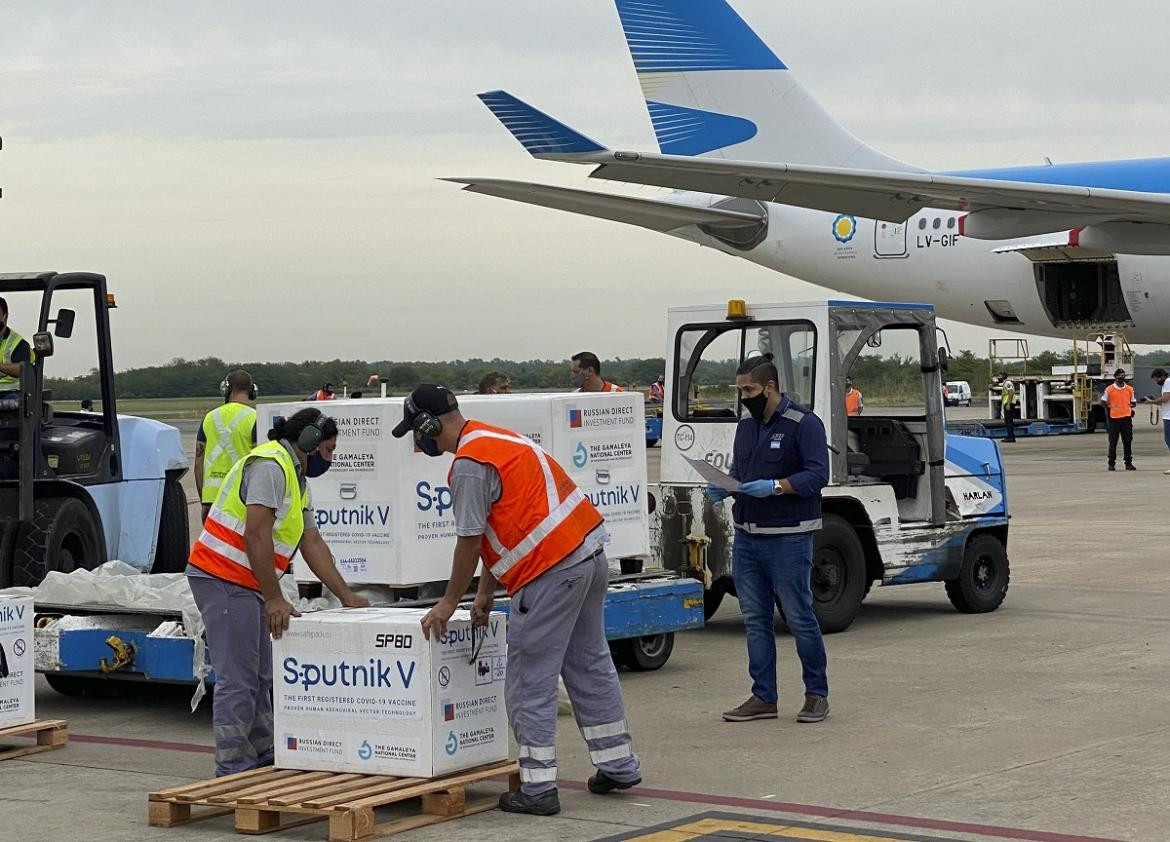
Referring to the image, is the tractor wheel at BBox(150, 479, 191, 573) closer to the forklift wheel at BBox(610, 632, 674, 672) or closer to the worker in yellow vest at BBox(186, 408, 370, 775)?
the forklift wheel at BBox(610, 632, 674, 672)

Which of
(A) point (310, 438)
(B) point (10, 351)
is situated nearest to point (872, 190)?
(B) point (10, 351)

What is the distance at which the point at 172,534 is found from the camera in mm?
13328

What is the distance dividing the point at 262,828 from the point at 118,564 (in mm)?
4622

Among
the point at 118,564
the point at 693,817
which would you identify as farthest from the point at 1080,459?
the point at 693,817

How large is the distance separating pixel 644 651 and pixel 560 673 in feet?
10.8

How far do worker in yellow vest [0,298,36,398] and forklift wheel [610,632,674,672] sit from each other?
164 inches

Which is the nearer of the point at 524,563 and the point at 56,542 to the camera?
the point at 524,563

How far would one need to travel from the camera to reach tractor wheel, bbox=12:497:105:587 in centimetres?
1073

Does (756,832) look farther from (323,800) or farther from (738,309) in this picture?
(738,309)

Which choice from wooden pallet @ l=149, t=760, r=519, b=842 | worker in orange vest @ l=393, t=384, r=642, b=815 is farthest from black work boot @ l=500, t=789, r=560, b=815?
wooden pallet @ l=149, t=760, r=519, b=842

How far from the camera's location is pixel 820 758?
7695mm

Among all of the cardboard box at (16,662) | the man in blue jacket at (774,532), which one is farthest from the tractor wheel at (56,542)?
the man in blue jacket at (774,532)

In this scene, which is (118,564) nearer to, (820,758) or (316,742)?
(316,742)

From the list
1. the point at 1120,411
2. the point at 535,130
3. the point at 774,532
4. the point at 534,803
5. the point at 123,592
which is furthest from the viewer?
the point at 1120,411
